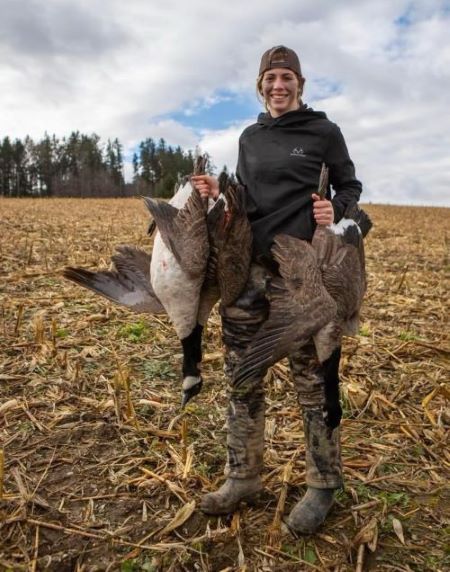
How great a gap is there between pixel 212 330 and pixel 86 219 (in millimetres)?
10513

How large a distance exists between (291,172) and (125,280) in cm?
109

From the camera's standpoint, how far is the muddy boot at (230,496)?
2.98 metres

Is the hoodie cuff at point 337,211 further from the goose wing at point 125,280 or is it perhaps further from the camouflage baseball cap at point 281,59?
the goose wing at point 125,280

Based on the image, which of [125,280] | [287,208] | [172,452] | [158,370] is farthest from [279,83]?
[158,370]

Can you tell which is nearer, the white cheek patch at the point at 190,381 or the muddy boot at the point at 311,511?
the white cheek patch at the point at 190,381

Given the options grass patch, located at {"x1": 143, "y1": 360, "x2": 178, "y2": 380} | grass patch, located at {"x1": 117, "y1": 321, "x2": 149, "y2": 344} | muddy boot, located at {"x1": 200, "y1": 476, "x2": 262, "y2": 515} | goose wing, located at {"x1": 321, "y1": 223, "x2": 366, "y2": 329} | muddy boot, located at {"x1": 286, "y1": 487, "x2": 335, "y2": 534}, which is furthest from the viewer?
grass patch, located at {"x1": 117, "y1": 321, "x2": 149, "y2": 344}

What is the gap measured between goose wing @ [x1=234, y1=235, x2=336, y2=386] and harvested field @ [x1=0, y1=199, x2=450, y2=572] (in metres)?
1.21

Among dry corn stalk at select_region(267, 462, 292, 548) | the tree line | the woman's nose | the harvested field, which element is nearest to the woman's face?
the woman's nose

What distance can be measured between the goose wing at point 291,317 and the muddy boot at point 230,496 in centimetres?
107

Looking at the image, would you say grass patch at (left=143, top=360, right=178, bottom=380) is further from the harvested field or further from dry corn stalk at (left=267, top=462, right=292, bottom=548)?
dry corn stalk at (left=267, top=462, right=292, bottom=548)

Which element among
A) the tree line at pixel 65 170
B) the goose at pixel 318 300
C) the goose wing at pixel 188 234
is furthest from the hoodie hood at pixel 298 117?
the tree line at pixel 65 170

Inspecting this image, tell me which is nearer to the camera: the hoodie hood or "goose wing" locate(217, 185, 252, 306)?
"goose wing" locate(217, 185, 252, 306)

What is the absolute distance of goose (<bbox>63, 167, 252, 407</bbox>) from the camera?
8.11 ft

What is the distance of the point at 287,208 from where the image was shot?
2.68 meters
